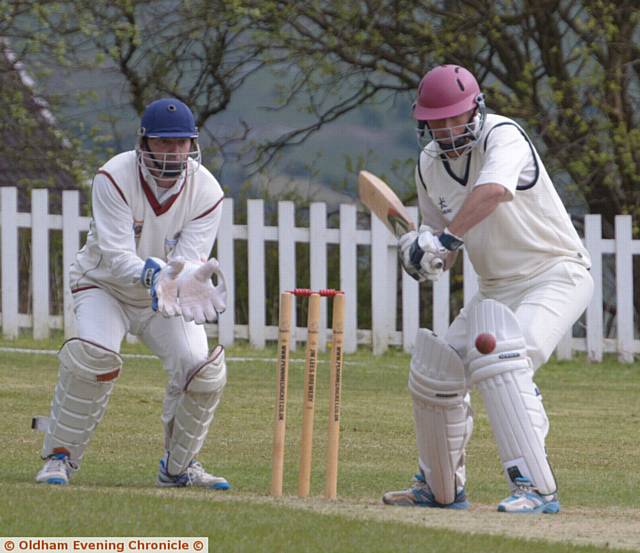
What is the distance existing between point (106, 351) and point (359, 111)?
10.8 m

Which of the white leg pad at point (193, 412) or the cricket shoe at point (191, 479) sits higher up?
the white leg pad at point (193, 412)

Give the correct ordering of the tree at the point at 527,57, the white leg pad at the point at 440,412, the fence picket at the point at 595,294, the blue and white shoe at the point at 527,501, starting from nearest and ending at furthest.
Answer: the blue and white shoe at the point at 527,501, the white leg pad at the point at 440,412, the fence picket at the point at 595,294, the tree at the point at 527,57

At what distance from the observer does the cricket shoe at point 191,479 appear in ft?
22.3

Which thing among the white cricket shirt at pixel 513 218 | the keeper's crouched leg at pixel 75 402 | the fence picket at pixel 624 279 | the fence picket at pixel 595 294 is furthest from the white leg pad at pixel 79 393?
the fence picket at pixel 624 279

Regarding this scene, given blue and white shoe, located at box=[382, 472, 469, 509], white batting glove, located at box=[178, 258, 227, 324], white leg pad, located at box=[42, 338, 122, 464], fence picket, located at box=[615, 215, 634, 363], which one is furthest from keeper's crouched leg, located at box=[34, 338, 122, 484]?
fence picket, located at box=[615, 215, 634, 363]

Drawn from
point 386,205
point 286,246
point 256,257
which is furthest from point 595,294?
point 386,205

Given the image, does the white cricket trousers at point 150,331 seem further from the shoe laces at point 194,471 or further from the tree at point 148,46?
the tree at point 148,46

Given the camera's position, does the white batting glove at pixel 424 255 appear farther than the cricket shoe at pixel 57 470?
No

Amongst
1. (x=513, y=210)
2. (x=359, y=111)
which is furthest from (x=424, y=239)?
(x=359, y=111)

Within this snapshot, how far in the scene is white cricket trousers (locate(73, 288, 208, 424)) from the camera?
671 centimetres

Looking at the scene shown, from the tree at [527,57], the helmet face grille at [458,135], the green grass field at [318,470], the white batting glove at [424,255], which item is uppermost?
the tree at [527,57]

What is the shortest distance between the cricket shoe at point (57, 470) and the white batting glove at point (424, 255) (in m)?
1.80

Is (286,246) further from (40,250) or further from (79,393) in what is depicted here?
(79,393)

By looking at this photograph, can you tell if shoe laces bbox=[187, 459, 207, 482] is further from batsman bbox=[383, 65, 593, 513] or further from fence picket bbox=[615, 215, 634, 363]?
fence picket bbox=[615, 215, 634, 363]
